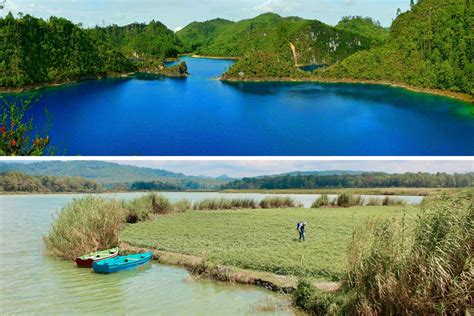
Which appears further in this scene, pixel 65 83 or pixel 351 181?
pixel 65 83

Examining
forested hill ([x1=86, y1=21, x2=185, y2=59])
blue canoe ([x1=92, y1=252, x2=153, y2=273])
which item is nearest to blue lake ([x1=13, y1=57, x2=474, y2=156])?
blue canoe ([x1=92, y1=252, x2=153, y2=273])

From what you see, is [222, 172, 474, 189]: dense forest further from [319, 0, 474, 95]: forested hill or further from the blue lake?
[319, 0, 474, 95]: forested hill

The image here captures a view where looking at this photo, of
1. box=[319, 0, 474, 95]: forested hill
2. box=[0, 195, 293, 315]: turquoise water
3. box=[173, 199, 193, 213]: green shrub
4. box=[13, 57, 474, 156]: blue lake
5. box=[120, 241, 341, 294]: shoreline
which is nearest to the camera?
box=[0, 195, 293, 315]: turquoise water

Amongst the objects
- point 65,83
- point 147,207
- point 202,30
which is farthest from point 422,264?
point 202,30

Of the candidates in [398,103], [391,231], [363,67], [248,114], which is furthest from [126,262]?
[363,67]

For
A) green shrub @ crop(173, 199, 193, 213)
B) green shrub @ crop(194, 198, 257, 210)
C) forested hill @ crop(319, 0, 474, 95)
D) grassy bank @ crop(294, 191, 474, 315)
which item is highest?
forested hill @ crop(319, 0, 474, 95)

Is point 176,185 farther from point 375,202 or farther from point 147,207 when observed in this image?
point 147,207

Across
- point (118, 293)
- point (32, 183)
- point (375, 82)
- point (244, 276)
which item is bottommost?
point (32, 183)

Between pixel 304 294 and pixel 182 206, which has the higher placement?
pixel 304 294
